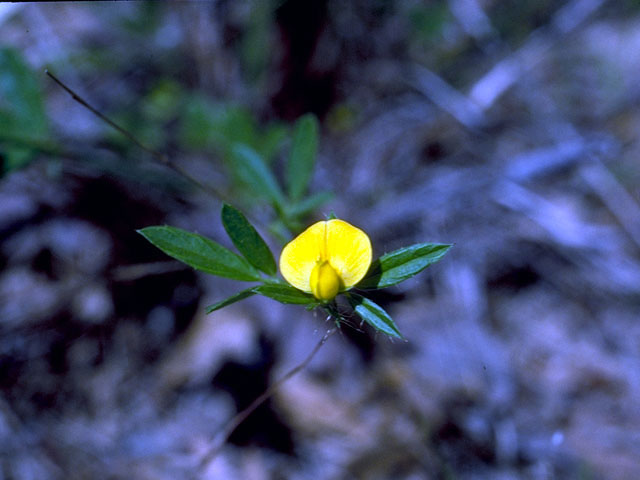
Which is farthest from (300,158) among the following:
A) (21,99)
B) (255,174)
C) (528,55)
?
(528,55)

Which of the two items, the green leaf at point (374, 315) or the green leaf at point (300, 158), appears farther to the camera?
the green leaf at point (300, 158)

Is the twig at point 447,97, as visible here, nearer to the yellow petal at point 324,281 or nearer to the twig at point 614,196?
the twig at point 614,196

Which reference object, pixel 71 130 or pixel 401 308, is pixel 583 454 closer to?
pixel 401 308

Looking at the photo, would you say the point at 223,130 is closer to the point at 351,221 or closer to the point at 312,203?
the point at 351,221

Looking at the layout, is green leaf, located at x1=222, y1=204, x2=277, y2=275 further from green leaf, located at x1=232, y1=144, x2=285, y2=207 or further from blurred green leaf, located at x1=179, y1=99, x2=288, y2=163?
blurred green leaf, located at x1=179, y1=99, x2=288, y2=163

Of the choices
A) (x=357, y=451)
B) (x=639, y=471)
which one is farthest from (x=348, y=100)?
(x=639, y=471)

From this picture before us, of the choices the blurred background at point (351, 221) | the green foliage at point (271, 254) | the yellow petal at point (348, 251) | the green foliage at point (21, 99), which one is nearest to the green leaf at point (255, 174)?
the green foliage at point (271, 254)
